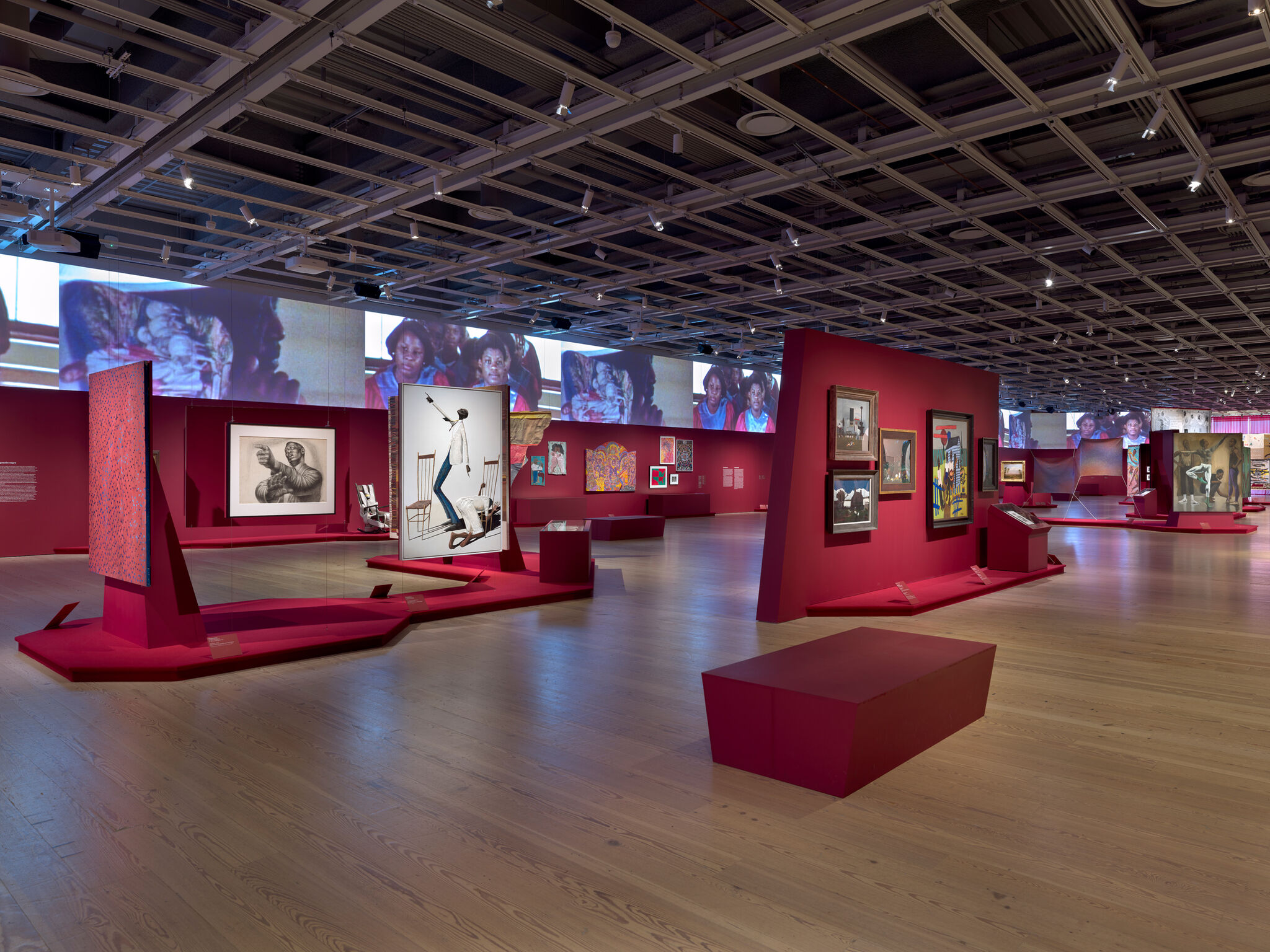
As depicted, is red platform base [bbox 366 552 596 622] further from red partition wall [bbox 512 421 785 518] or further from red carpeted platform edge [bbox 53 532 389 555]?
red partition wall [bbox 512 421 785 518]

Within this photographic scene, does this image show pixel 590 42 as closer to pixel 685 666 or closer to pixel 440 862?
pixel 685 666

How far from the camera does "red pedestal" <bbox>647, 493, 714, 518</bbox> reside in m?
25.0

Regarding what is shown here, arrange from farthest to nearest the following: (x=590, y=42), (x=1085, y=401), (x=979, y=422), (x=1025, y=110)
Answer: (x=1085, y=401) < (x=979, y=422) < (x=1025, y=110) < (x=590, y=42)

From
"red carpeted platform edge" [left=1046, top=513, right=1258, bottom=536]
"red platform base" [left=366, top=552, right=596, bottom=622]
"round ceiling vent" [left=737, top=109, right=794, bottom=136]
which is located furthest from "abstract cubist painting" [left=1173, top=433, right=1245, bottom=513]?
"red platform base" [left=366, top=552, right=596, bottom=622]

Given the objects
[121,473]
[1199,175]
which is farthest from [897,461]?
[121,473]

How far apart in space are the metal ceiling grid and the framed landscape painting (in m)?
3.07

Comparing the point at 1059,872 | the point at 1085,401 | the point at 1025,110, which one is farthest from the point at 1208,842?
the point at 1085,401

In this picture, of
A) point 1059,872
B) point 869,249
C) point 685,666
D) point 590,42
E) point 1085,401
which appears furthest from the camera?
point 1085,401

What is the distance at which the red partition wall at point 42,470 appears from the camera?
13680mm

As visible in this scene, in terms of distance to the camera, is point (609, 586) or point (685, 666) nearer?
point (685, 666)

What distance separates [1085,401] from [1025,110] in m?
35.3

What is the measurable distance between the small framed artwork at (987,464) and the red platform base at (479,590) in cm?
608

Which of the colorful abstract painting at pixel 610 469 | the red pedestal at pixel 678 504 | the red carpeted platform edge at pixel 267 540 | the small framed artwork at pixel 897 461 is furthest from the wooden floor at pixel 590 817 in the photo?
the red pedestal at pixel 678 504

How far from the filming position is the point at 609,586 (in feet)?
34.7
